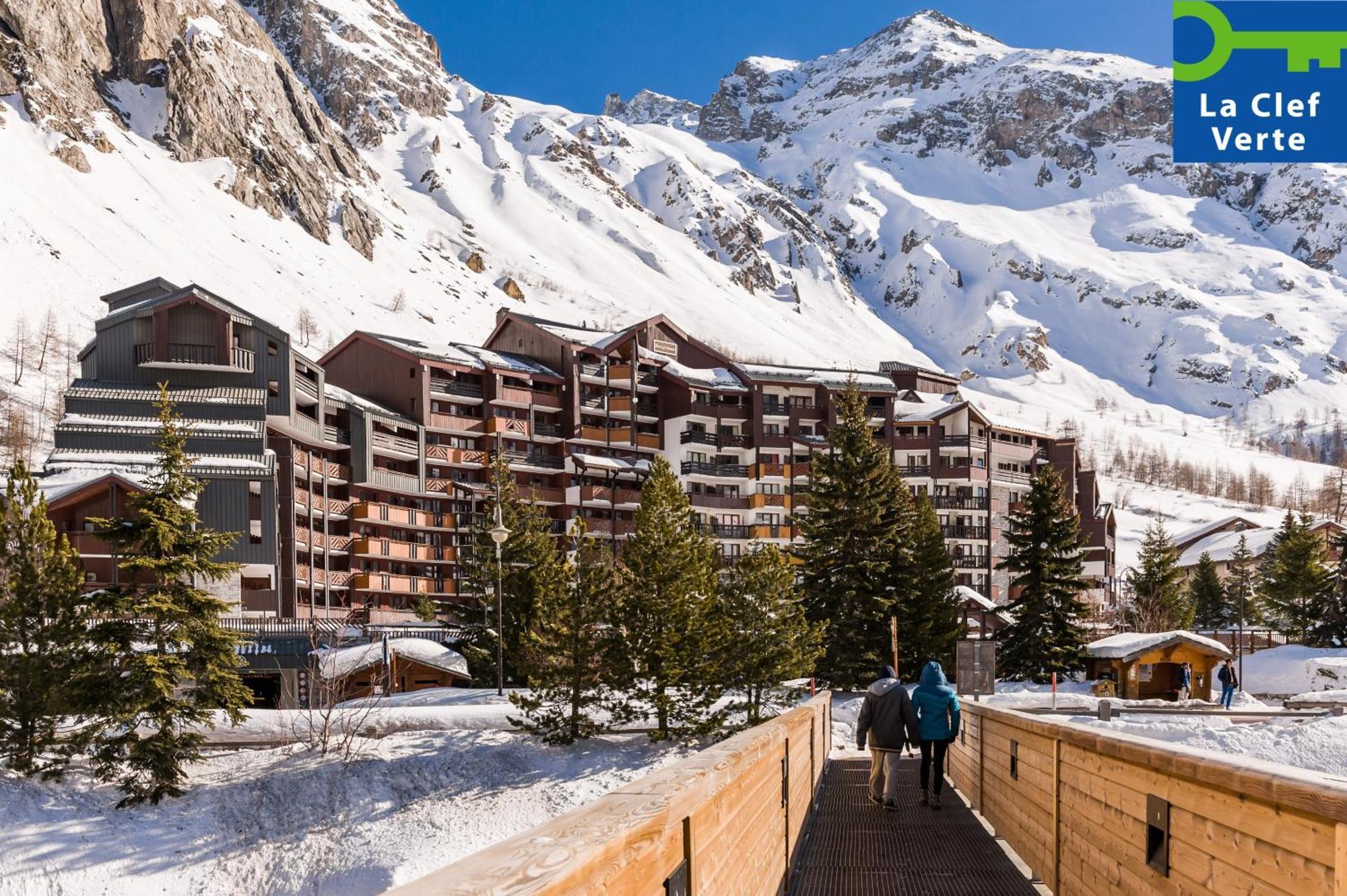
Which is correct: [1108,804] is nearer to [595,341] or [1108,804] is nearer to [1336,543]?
[1336,543]

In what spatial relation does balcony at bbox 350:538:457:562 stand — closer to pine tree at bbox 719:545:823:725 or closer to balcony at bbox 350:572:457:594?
balcony at bbox 350:572:457:594

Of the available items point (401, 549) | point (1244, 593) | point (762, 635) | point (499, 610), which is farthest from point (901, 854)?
point (1244, 593)

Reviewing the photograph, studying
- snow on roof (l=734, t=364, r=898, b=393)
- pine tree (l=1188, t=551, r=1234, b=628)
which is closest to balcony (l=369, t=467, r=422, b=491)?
snow on roof (l=734, t=364, r=898, b=393)

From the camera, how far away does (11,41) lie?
155750mm

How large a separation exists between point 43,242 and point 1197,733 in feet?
430

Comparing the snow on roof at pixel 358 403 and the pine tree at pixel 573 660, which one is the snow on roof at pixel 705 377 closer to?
the snow on roof at pixel 358 403

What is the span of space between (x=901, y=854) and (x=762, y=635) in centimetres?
2818

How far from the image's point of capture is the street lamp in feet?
117

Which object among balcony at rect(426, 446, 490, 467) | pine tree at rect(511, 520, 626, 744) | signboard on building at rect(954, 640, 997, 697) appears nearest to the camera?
signboard on building at rect(954, 640, 997, 697)

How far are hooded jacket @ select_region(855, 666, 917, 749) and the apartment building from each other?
118ft

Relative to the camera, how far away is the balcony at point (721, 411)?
267ft

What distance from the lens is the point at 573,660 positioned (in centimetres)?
3962

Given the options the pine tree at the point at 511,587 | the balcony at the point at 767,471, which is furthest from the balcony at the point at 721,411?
the pine tree at the point at 511,587

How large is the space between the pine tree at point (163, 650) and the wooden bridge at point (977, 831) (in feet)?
80.9
